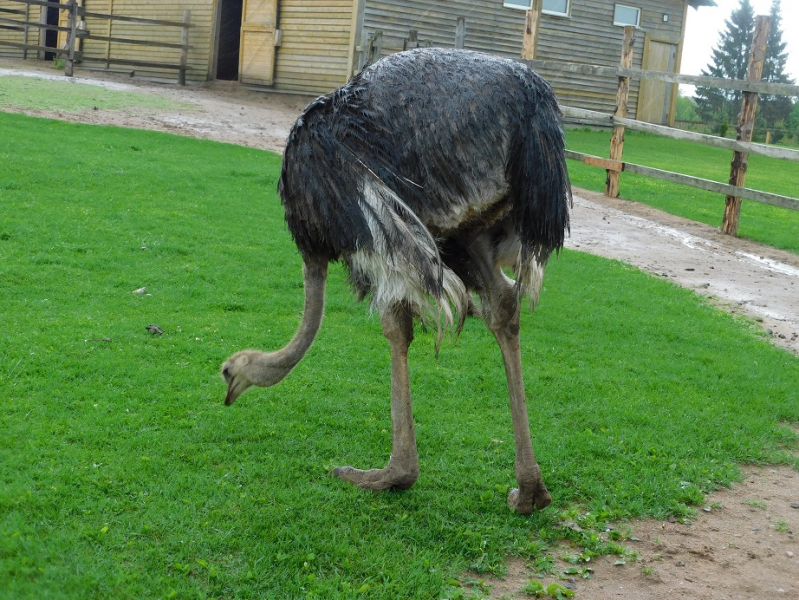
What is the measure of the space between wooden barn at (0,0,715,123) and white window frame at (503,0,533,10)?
3 centimetres

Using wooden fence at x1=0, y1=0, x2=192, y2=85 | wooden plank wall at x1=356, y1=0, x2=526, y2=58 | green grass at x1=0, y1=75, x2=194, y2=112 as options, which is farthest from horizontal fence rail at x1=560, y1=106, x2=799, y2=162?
wooden fence at x1=0, y1=0, x2=192, y2=85

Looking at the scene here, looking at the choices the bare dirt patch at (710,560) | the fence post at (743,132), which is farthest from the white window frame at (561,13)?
the bare dirt patch at (710,560)

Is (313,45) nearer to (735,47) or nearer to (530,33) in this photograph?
(530,33)

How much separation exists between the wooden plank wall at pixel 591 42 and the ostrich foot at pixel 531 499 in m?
20.9

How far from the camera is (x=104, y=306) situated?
6961 mm

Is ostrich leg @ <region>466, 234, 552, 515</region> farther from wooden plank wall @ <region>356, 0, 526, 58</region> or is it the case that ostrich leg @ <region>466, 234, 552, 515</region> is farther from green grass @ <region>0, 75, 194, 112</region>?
wooden plank wall @ <region>356, 0, 526, 58</region>

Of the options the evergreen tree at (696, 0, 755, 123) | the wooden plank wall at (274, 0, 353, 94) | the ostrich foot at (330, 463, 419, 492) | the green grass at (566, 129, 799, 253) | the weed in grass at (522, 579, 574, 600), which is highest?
the evergreen tree at (696, 0, 755, 123)

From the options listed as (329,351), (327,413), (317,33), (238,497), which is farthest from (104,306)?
(317,33)

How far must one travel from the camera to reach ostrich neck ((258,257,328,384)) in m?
4.36

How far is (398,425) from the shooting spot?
435 centimetres

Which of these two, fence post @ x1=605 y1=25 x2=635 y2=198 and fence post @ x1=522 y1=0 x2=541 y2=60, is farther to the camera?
fence post @ x1=522 y1=0 x2=541 y2=60

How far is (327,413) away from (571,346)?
2.45m

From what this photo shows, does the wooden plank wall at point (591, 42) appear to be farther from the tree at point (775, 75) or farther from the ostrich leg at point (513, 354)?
the tree at point (775, 75)

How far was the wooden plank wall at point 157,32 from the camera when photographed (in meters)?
24.3
